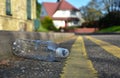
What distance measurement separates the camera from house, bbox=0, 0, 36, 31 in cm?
1627

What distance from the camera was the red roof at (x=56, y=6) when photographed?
335 ft

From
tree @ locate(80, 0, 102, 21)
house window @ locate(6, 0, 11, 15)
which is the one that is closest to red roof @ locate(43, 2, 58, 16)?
tree @ locate(80, 0, 102, 21)

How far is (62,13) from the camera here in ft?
334

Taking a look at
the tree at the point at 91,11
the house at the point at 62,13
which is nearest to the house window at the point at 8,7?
the house at the point at 62,13

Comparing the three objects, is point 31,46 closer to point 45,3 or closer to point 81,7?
point 45,3

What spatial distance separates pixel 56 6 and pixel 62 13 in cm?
379

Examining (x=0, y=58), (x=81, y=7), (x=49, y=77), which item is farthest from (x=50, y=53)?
(x=81, y=7)

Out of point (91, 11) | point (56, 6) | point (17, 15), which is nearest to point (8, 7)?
point (17, 15)

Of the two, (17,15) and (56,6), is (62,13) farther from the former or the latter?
(17,15)

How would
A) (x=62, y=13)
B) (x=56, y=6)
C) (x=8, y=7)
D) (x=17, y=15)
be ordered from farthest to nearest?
(x=56, y=6), (x=62, y=13), (x=17, y=15), (x=8, y=7)

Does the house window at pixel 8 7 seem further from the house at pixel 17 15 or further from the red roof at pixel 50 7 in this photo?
the red roof at pixel 50 7

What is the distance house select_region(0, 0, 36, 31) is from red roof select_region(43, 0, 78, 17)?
254 feet

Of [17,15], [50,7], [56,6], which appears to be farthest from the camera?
[56,6]

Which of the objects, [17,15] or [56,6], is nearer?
[17,15]
